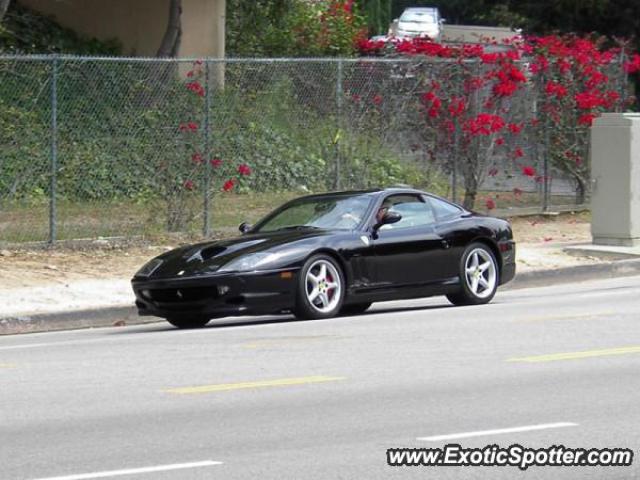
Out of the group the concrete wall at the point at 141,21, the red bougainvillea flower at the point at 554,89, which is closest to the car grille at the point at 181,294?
the red bougainvillea flower at the point at 554,89

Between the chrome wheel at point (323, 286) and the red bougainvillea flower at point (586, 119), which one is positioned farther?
the red bougainvillea flower at point (586, 119)

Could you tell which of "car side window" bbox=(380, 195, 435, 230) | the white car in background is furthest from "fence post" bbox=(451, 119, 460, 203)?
the white car in background

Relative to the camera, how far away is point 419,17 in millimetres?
58781

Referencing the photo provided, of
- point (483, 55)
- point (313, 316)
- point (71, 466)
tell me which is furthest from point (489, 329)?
point (483, 55)

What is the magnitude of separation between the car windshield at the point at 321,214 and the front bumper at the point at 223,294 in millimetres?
1203

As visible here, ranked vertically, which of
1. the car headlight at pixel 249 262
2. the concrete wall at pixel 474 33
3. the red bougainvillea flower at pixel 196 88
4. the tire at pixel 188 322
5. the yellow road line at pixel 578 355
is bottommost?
the tire at pixel 188 322

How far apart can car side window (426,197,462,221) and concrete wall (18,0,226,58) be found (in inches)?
589

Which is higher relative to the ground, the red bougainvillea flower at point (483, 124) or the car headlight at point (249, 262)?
the red bougainvillea flower at point (483, 124)

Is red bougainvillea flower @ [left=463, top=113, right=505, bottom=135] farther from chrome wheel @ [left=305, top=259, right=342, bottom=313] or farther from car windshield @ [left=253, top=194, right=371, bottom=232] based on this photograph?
chrome wheel @ [left=305, top=259, right=342, bottom=313]

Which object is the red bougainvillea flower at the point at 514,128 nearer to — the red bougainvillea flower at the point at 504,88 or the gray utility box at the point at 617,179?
the red bougainvillea flower at the point at 504,88

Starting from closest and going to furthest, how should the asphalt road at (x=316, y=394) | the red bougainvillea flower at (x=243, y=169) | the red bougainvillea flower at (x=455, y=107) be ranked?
the asphalt road at (x=316, y=394)
the red bougainvillea flower at (x=243, y=169)
the red bougainvillea flower at (x=455, y=107)

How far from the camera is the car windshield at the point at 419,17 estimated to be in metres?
58.1

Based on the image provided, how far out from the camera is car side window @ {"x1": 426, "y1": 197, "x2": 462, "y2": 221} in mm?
16344

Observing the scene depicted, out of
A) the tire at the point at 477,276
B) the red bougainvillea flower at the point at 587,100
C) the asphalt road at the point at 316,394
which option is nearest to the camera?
the asphalt road at the point at 316,394
